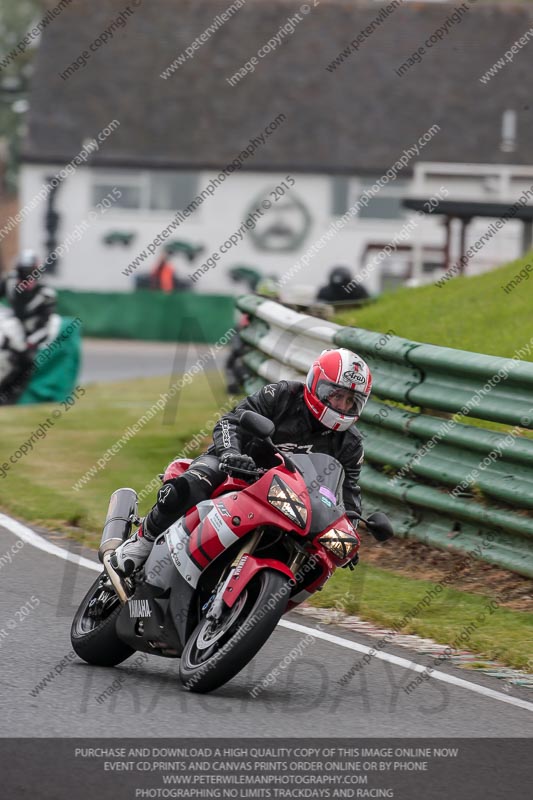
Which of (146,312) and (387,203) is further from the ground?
(387,203)

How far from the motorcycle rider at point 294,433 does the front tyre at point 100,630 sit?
223 millimetres

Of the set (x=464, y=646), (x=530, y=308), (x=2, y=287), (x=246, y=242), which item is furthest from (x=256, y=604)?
(x=246, y=242)

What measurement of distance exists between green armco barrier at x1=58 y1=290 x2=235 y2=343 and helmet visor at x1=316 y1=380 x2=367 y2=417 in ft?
90.1

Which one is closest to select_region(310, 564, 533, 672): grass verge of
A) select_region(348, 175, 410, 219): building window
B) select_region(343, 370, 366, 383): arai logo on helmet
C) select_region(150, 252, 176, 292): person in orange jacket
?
select_region(343, 370, 366, 383): arai logo on helmet

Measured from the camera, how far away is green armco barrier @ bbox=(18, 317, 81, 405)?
18.9 meters

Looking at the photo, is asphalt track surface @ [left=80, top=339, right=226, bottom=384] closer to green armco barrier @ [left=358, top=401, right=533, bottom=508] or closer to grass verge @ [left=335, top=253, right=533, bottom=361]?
grass verge @ [left=335, top=253, right=533, bottom=361]

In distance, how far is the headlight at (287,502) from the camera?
250 inches

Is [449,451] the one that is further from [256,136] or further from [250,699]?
[256,136]

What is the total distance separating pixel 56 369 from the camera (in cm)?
1912

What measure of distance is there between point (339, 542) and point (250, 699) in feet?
2.48

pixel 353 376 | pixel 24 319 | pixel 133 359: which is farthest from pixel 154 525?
pixel 133 359

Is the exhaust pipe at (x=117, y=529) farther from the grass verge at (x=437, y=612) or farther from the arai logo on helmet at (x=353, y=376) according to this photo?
the grass verge at (x=437, y=612)

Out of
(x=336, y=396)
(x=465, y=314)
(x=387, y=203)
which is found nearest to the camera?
(x=336, y=396)

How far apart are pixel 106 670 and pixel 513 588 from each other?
2.95 m
